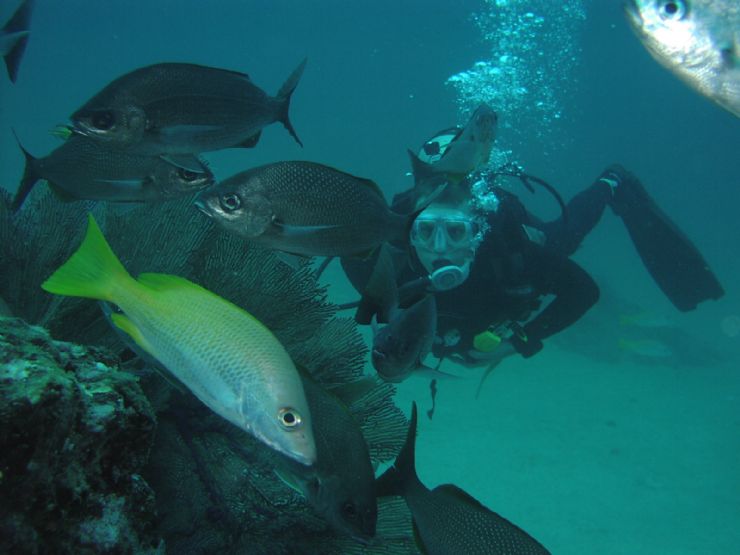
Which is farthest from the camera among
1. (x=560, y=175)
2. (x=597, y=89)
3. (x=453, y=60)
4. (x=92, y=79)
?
(x=560, y=175)

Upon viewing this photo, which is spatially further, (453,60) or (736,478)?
(453,60)

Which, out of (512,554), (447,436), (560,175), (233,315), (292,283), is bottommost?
(560,175)

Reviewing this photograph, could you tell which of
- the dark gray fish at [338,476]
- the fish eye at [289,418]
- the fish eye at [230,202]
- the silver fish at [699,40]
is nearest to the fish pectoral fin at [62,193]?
the fish eye at [230,202]

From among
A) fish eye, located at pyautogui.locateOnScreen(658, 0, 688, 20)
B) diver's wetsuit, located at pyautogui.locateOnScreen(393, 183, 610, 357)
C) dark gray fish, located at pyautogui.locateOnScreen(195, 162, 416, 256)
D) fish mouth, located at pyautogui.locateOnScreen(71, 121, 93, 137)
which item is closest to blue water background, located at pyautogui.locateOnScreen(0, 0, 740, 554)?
Result: fish eye, located at pyautogui.locateOnScreen(658, 0, 688, 20)

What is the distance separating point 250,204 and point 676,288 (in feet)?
32.4

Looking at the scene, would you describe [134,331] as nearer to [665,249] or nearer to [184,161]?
[184,161]

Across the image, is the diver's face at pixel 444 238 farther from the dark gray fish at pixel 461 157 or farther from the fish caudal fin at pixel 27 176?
the fish caudal fin at pixel 27 176

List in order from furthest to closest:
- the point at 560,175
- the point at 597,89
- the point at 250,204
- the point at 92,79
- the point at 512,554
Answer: the point at 560,175
the point at 597,89
the point at 92,79
the point at 250,204
the point at 512,554

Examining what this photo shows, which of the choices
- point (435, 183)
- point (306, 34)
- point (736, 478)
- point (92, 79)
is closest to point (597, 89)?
point (306, 34)

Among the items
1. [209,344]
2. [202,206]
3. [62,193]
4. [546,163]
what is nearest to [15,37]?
[62,193]

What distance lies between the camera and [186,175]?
2.29m

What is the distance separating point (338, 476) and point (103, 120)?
1.69 metres

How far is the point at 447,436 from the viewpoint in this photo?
9.77 meters

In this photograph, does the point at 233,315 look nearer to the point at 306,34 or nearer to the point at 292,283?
the point at 292,283
